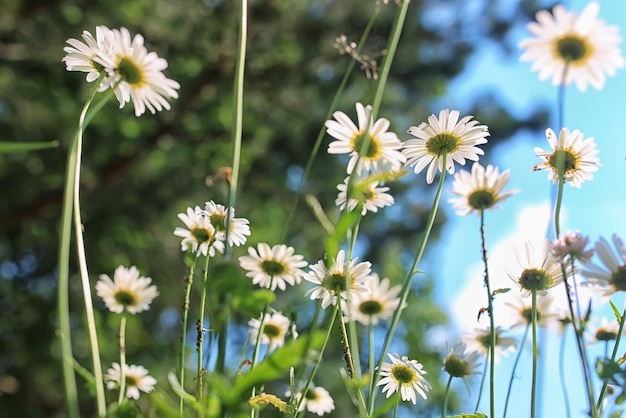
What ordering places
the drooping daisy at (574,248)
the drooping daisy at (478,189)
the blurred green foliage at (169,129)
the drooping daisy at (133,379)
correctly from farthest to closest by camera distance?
the blurred green foliage at (169,129) → the drooping daisy at (133,379) → the drooping daisy at (478,189) → the drooping daisy at (574,248)

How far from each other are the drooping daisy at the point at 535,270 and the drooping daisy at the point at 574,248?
0.06 metres

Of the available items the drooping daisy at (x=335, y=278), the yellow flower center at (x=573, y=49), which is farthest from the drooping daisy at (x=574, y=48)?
the drooping daisy at (x=335, y=278)

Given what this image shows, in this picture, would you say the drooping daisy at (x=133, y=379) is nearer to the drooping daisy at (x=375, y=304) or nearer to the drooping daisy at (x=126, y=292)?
the drooping daisy at (x=126, y=292)

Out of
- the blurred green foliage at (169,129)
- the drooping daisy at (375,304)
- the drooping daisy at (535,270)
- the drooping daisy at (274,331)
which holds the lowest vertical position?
the drooping daisy at (535,270)

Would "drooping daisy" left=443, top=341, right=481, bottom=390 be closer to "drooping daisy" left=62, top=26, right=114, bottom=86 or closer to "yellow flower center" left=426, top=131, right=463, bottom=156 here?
"yellow flower center" left=426, top=131, right=463, bottom=156

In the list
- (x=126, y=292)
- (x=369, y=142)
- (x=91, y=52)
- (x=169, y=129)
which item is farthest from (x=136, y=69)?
(x=169, y=129)

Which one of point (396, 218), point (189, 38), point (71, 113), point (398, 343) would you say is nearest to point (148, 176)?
point (71, 113)

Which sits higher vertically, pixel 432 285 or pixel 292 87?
pixel 432 285

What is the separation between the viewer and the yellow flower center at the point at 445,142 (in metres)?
0.45

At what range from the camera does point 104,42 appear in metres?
0.39

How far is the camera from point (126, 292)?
58 centimetres

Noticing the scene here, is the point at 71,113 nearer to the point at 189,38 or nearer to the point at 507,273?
the point at 189,38

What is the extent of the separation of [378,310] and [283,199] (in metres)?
3.33

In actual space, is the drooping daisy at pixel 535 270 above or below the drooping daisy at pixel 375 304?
below
